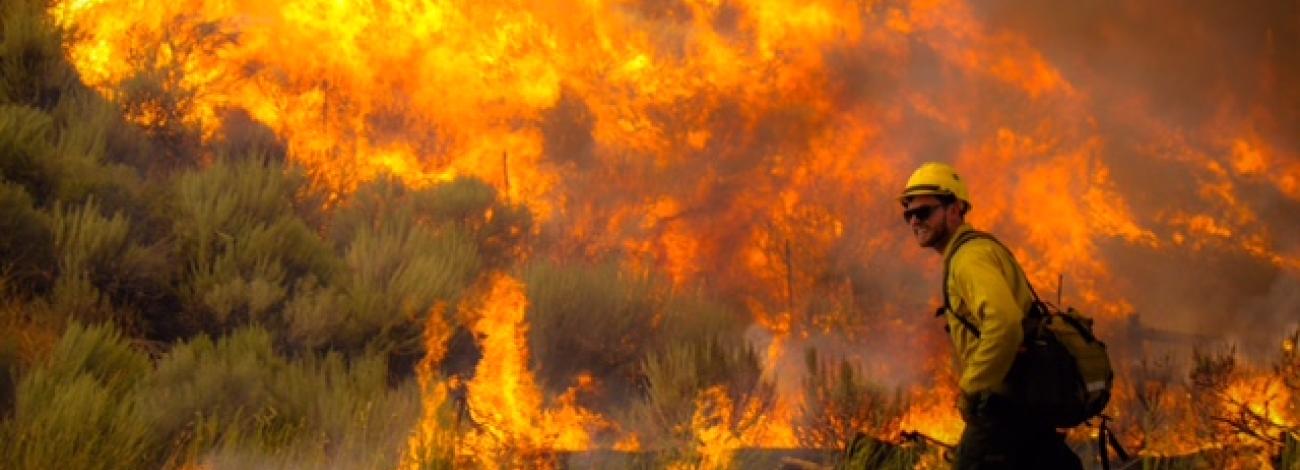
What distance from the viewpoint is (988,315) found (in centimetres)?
364

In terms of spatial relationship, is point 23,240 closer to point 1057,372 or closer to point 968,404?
point 968,404

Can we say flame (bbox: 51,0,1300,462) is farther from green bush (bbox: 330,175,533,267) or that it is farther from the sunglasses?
the sunglasses

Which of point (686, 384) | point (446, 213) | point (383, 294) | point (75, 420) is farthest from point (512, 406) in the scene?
point (446, 213)

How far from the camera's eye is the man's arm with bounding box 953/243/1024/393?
362 centimetres

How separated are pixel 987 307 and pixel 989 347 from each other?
0.12 meters

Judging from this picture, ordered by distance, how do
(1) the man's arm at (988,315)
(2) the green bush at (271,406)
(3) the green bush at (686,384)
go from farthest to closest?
(3) the green bush at (686,384), (2) the green bush at (271,406), (1) the man's arm at (988,315)

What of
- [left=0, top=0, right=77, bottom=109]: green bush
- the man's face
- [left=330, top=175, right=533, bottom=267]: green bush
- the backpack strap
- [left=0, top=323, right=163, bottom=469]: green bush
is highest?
[left=0, top=0, right=77, bottom=109]: green bush

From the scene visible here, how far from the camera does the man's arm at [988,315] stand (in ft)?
11.9

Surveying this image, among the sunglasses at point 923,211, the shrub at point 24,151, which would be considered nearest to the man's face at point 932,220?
the sunglasses at point 923,211

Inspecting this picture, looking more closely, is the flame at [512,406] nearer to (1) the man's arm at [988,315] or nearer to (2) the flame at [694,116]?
(2) the flame at [694,116]

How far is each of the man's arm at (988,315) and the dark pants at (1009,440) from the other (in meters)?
0.10

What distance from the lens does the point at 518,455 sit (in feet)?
25.2

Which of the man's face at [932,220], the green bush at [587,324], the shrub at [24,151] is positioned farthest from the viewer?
the green bush at [587,324]

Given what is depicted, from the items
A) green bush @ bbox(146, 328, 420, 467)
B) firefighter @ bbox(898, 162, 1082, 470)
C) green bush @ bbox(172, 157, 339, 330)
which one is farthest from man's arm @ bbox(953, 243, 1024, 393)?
green bush @ bbox(172, 157, 339, 330)
